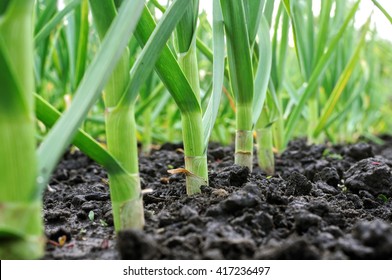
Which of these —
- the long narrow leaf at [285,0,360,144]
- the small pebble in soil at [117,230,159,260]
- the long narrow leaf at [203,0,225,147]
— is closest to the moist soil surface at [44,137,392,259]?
the small pebble in soil at [117,230,159,260]

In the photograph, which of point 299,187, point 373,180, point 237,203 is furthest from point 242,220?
point 373,180

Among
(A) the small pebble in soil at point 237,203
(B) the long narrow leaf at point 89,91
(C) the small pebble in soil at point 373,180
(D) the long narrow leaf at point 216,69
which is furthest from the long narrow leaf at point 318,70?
(B) the long narrow leaf at point 89,91

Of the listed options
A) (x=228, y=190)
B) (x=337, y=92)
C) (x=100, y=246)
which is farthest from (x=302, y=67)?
(x=100, y=246)

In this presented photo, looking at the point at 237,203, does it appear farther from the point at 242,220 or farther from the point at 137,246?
the point at 137,246

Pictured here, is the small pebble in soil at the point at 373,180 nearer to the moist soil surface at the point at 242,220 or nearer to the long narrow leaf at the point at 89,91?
the moist soil surface at the point at 242,220

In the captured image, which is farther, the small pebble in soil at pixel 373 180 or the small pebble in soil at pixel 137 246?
the small pebble in soil at pixel 373 180

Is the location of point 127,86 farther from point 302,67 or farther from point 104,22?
point 302,67

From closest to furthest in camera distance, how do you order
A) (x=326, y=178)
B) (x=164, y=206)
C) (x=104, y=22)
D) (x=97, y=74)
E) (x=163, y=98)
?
(x=97, y=74), (x=104, y=22), (x=164, y=206), (x=326, y=178), (x=163, y=98)
